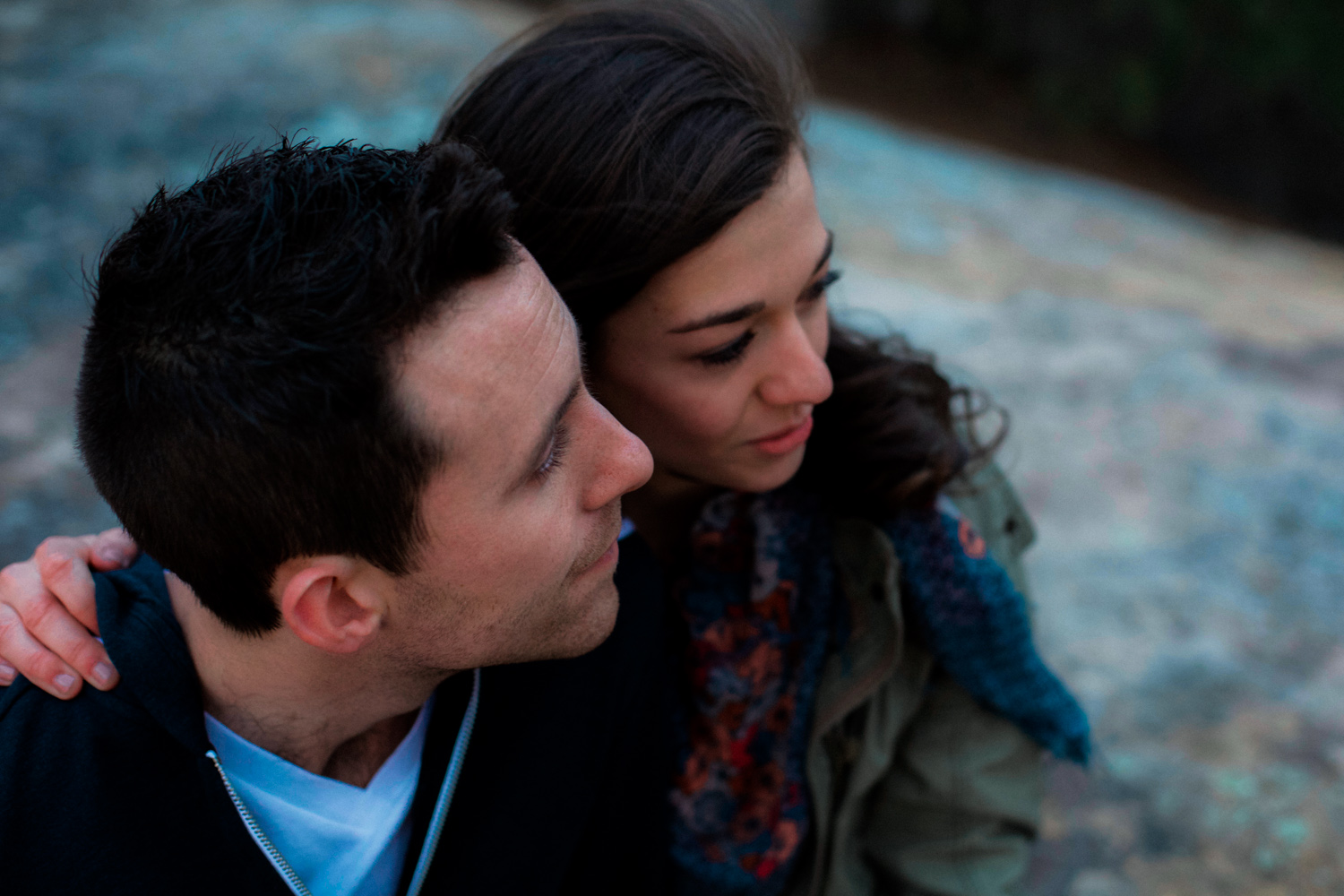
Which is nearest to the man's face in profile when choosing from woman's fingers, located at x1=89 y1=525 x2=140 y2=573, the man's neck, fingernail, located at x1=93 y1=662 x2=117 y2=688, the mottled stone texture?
the man's neck

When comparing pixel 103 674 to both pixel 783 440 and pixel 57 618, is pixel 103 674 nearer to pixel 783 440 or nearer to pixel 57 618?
pixel 57 618

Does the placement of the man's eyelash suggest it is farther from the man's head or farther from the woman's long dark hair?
the woman's long dark hair

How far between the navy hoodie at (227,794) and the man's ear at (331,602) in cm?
20

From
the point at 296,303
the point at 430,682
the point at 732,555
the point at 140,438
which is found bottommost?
the point at 732,555

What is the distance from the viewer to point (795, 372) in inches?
68.6

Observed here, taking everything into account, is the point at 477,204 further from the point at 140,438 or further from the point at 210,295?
the point at 140,438

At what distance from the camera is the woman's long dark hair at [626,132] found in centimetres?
165

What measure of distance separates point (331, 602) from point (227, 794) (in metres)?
0.30

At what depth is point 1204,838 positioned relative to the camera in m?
2.54

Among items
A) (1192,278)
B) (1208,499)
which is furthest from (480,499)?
(1192,278)

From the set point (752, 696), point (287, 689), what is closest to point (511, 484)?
point (287, 689)

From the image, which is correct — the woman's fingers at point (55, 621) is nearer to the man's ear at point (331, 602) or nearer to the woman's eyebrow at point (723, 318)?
the man's ear at point (331, 602)

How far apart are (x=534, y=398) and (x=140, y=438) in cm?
48

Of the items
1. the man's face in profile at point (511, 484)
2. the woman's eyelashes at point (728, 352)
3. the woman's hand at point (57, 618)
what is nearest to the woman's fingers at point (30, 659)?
the woman's hand at point (57, 618)
